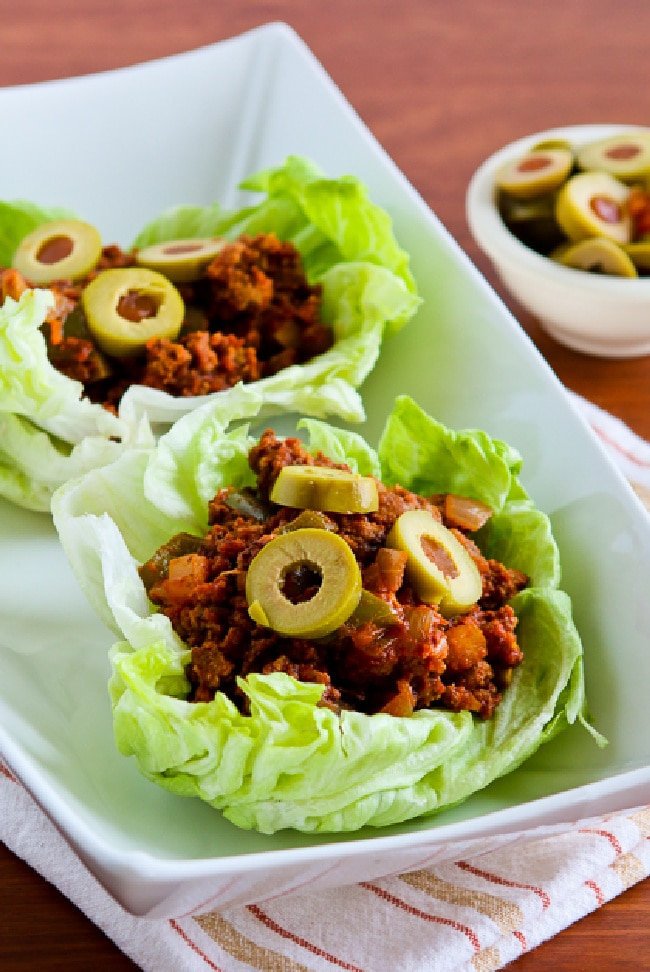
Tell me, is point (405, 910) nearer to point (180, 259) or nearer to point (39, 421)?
point (39, 421)

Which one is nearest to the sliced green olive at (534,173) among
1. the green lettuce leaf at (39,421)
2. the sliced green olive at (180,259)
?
the sliced green olive at (180,259)

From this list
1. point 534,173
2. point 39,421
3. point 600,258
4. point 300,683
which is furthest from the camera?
point 534,173

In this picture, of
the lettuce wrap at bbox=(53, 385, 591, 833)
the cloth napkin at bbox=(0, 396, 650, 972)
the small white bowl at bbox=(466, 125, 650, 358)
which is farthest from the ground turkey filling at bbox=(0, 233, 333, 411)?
the cloth napkin at bbox=(0, 396, 650, 972)

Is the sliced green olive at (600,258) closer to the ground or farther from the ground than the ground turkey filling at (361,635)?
closer to the ground

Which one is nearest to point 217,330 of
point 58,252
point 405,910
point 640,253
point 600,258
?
point 58,252

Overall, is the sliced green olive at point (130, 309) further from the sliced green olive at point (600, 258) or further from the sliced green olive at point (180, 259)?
the sliced green olive at point (600, 258)

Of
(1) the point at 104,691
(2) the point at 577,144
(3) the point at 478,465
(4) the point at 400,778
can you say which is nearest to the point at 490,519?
(3) the point at 478,465
